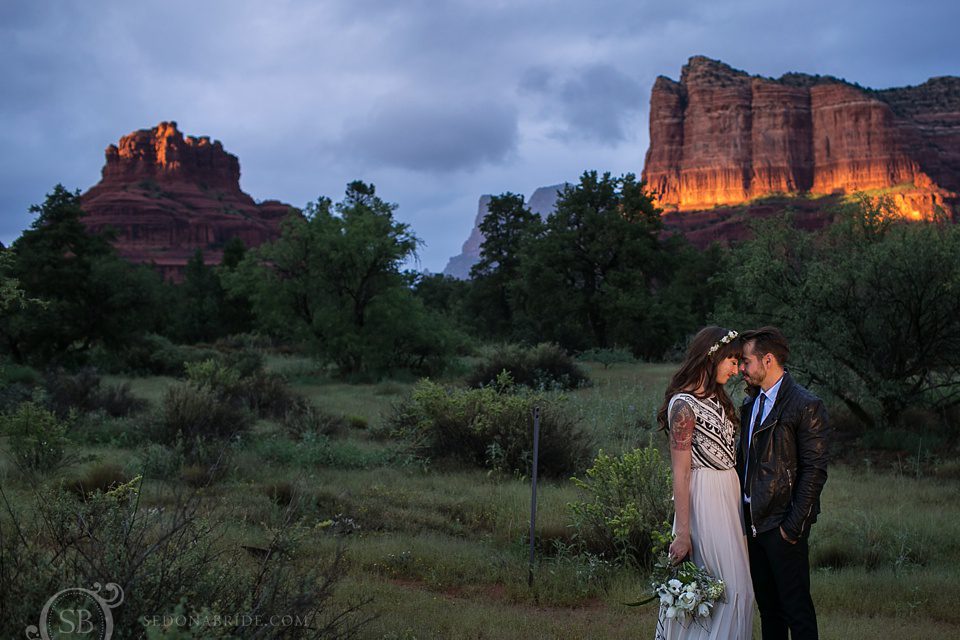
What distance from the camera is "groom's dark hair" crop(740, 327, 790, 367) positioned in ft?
13.1

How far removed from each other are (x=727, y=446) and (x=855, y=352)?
9.03 m

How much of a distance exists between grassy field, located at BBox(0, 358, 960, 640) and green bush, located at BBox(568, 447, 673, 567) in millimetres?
289

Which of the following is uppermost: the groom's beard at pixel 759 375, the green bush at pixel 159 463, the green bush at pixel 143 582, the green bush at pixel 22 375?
the groom's beard at pixel 759 375

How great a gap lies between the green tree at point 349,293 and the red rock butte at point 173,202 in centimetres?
9096

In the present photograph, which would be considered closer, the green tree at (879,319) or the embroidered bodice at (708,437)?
the embroidered bodice at (708,437)

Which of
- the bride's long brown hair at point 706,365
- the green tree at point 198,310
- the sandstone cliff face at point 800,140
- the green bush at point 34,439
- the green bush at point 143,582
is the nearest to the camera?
the green bush at point 143,582

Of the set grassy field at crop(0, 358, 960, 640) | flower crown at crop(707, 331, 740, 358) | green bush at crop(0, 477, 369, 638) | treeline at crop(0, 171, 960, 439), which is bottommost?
grassy field at crop(0, 358, 960, 640)

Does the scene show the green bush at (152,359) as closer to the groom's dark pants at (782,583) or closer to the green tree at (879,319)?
the green tree at (879,319)

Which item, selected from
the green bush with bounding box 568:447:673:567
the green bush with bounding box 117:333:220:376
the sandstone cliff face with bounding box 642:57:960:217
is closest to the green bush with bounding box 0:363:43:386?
the green bush with bounding box 117:333:220:376

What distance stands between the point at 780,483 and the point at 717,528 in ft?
1.37

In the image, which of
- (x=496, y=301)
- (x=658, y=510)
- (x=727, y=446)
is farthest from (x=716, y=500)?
(x=496, y=301)

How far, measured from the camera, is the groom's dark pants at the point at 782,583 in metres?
3.73

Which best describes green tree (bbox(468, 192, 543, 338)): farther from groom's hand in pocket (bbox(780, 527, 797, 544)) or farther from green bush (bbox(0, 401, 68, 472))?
groom's hand in pocket (bbox(780, 527, 797, 544))

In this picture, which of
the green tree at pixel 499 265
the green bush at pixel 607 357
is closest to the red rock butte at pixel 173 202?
the green tree at pixel 499 265
